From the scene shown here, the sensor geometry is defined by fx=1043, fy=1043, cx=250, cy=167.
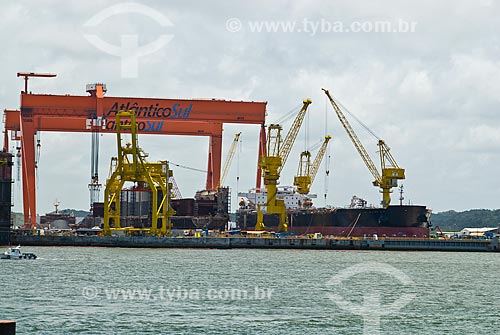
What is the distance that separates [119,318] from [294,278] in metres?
20.9

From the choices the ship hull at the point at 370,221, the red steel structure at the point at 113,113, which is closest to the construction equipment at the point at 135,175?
the red steel structure at the point at 113,113

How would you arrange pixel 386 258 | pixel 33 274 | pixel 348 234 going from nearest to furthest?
pixel 33 274 < pixel 386 258 < pixel 348 234

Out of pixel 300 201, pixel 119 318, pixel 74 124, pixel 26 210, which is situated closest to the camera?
pixel 119 318

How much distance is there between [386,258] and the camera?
8456 centimetres

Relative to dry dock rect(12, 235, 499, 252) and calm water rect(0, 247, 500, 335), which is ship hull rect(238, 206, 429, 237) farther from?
calm water rect(0, 247, 500, 335)

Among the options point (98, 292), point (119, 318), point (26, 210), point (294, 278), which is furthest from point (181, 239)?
point (119, 318)

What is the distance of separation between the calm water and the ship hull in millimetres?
37568

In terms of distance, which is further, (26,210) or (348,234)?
(348,234)

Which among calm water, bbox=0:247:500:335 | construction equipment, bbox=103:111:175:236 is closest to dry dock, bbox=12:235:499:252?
construction equipment, bbox=103:111:175:236

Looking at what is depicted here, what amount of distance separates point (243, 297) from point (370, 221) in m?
68.1

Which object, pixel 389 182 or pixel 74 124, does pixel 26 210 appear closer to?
pixel 74 124

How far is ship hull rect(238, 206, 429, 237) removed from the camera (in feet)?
368

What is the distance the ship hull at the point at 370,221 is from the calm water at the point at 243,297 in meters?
37.6

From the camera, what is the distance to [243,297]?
46625 mm
